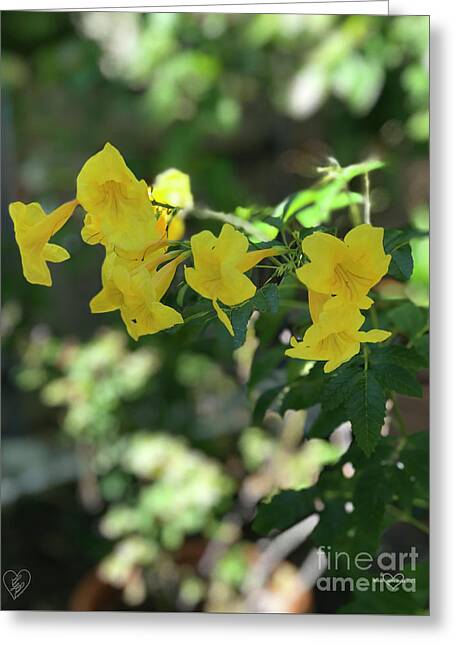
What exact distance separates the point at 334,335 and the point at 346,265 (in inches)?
2.2

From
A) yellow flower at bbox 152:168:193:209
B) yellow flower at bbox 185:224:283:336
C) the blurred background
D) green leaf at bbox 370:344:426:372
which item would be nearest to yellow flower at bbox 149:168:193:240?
yellow flower at bbox 152:168:193:209

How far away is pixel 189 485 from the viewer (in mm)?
1458

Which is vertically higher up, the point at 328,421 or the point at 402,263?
the point at 402,263

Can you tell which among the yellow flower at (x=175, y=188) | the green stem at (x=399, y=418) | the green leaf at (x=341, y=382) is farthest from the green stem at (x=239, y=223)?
the green stem at (x=399, y=418)

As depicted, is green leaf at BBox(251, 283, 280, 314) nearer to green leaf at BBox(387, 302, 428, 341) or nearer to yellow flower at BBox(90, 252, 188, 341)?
yellow flower at BBox(90, 252, 188, 341)

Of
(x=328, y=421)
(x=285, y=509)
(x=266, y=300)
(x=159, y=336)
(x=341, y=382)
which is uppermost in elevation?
(x=266, y=300)

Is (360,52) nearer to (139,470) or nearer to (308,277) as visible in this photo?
(308,277)

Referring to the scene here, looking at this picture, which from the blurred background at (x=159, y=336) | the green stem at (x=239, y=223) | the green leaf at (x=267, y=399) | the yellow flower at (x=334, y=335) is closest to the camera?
the yellow flower at (x=334, y=335)

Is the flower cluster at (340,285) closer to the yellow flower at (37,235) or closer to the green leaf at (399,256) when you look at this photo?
the green leaf at (399,256)

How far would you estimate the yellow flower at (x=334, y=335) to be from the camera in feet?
2.02

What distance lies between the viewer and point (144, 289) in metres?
0.64

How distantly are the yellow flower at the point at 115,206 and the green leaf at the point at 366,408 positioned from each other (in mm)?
211

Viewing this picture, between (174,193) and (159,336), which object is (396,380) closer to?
(174,193)
